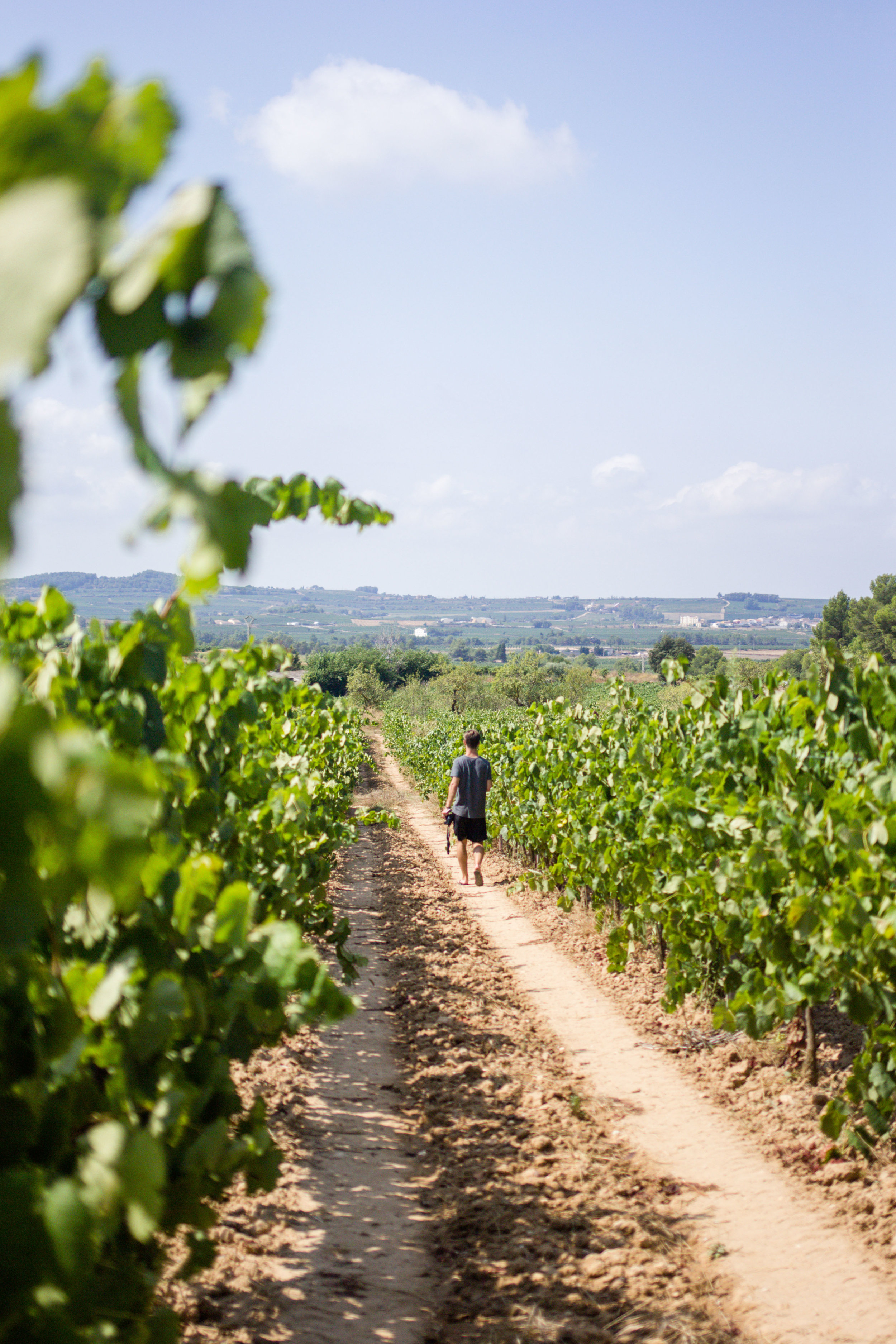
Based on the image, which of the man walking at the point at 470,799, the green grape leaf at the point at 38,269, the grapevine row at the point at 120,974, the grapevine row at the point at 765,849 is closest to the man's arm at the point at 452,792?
the man walking at the point at 470,799

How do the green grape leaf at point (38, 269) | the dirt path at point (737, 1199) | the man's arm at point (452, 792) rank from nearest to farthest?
the green grape leaf at point (38, 269), the dirt path at point (737, 1199), the man's arm at point (452, 792)

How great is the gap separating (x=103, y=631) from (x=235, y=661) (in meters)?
0.65

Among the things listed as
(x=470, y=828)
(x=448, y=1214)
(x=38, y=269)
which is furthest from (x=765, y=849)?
(x=470, y=828)

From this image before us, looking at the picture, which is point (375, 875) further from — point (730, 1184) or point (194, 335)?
point (194, 335)

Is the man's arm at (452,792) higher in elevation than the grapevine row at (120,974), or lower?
lower

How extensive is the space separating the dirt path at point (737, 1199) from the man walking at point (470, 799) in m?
4.01

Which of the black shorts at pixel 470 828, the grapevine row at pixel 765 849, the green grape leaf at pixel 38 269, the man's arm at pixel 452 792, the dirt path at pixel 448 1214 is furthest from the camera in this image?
the black shorts at pixel 470 828

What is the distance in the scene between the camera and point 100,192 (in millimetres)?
626

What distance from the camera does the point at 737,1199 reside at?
382 centimetres

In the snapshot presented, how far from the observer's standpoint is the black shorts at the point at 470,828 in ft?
35.1

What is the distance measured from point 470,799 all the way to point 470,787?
0.14 m

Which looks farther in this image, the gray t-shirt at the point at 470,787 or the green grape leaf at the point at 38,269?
the gray t-shirt at the point at 470,787

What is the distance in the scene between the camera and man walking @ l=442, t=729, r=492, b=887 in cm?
1063

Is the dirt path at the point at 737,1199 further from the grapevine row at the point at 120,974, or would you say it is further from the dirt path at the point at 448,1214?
the grapevine row at the point at 120,974
